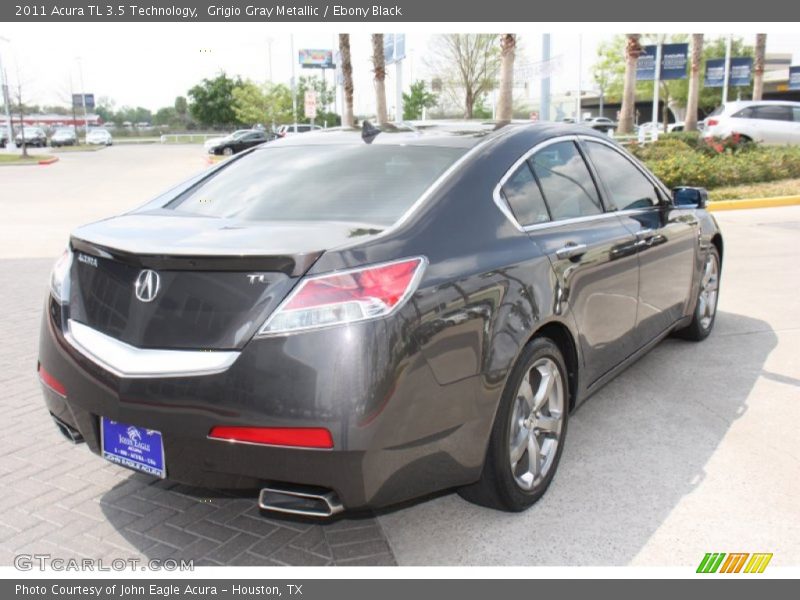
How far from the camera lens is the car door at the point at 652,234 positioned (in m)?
4.28

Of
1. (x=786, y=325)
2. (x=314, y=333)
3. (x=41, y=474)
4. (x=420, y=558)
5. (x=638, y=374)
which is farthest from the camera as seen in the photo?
(x=786, y=325)

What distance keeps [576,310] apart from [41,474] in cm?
271

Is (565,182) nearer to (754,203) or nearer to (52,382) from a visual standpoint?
(52,382)

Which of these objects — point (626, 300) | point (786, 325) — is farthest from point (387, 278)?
point (786, 325)

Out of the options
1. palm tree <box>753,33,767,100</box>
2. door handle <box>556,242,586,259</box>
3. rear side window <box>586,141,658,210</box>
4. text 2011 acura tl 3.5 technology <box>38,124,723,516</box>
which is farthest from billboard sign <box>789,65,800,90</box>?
door handle <box>556,242,586,259</box>

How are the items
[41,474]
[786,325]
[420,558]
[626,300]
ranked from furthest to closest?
[786,325] < [626,300] < [41,474] < [420,558]

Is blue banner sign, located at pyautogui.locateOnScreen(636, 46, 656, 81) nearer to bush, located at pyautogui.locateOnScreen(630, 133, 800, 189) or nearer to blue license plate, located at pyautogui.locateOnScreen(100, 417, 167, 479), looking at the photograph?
bush, located at pyautogui.locateOnScreen(630, 133, 800, 189)

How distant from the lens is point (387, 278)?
8.35 feet

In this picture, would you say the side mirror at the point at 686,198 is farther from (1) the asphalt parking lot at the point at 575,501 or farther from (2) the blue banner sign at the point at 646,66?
(2) the blue banner sign at the point at 646,66

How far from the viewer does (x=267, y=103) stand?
68.2 meters

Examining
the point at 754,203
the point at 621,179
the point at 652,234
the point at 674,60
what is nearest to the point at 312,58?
the point at 674,60

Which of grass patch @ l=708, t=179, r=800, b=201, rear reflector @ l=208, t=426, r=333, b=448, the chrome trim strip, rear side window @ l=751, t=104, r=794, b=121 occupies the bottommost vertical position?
grass patch @ l=708, t=179, r=800, b=201

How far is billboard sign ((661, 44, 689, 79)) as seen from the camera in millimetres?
33094

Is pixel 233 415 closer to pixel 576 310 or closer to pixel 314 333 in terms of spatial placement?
pixel 314 333
